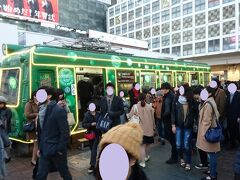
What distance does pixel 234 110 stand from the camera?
25.6ft

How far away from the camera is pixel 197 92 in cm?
623

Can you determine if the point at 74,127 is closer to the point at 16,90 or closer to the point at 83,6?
the point at 16,90

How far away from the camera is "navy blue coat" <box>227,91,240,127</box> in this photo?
7.76 m

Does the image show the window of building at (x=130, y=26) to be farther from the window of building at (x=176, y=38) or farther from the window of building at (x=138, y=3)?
the window of building at (x=176, y=38)

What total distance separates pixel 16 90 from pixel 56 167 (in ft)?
13.9

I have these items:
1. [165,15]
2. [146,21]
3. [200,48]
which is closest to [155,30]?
[165,15]

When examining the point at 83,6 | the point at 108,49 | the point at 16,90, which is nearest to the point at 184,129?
the point at 16,90

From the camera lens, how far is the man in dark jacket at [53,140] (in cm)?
430

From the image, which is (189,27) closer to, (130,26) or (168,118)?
(130,26)

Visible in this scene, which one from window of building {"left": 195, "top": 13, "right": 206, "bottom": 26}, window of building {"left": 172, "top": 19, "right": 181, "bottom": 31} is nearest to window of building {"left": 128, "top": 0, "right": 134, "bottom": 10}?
window of building {"left": 172, "top": 19, "right": 181, "bottom": 31}

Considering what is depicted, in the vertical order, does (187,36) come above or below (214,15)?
below

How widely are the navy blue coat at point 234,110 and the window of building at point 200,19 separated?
35597 mm

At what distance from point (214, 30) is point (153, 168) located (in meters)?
37.0

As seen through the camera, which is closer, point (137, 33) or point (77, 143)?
point (77, 143)
